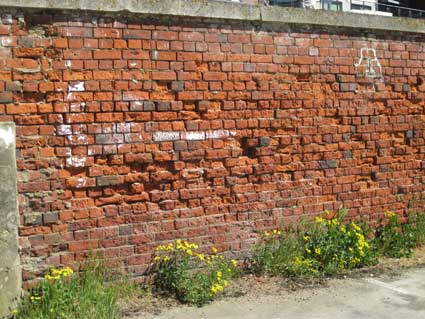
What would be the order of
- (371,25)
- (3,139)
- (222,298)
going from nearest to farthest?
(3,139), (222,298), (371,25)

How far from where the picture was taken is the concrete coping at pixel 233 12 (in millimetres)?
4633

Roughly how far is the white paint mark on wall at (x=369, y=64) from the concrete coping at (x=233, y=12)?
0.89 feet

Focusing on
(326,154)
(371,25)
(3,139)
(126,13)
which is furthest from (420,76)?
(3,139)

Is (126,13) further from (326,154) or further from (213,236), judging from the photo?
(326,154)

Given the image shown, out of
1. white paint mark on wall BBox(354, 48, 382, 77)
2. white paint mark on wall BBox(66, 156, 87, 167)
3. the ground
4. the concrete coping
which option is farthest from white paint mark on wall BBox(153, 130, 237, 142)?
white paint mark on wall BBox(354, 48, 382, 77)

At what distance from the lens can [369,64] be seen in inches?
248

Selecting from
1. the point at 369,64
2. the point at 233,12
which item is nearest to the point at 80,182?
the point at 233,12

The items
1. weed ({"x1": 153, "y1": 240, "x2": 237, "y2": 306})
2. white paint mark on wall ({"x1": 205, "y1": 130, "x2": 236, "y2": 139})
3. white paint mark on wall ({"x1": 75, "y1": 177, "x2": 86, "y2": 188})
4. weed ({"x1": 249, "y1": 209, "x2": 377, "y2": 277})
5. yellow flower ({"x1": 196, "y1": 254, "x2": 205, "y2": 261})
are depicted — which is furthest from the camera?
weed ({"x1": 249, "y1": 209, "x2": 377, "y2": 277})

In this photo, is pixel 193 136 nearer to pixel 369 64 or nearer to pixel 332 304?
pixel 332 304

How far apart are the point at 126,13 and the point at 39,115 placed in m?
1.18

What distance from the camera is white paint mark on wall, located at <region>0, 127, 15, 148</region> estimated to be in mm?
4309

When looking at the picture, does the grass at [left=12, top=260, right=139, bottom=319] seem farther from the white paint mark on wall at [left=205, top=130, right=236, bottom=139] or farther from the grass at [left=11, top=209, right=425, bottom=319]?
the white paint mark on wall at [left=205, top=130, right=236, bottom=139]

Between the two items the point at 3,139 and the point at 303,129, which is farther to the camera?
the point at 303,129

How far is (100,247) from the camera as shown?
4848mm
